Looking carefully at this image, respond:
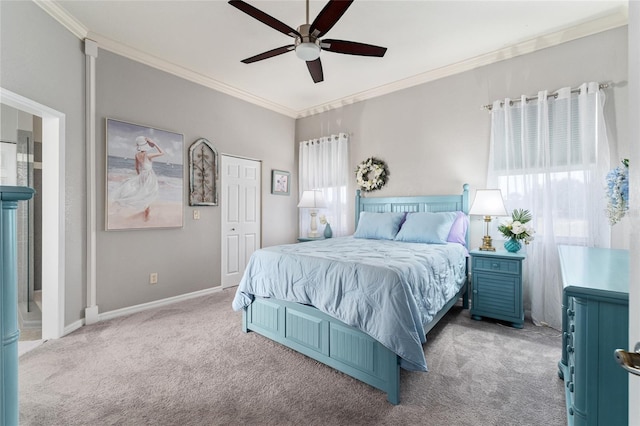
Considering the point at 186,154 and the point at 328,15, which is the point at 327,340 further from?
the point at 186,154

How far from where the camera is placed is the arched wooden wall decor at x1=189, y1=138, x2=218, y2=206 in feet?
13.0

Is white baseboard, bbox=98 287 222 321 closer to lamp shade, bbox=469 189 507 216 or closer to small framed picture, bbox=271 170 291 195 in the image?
small framed picture, bbox=271 170 291 195

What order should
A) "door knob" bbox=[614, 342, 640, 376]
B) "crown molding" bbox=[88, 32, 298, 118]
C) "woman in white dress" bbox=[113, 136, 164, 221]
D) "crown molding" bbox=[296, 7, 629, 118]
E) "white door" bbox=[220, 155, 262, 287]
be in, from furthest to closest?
"white door" bbox=[220, 155, 262, 287], "woman in white dress" bbox=[113, 136, 164, 221], "crown molding" bbox=[88, 32, 298, 118], "crown molding" bbox=[296, 7, 629, 118], "door knob" bbox=[614, 342, 640, 376]

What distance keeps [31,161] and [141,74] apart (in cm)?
168

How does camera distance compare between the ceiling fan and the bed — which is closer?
the bed

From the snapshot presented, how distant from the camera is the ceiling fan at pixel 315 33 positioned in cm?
202

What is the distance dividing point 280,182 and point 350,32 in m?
2.84

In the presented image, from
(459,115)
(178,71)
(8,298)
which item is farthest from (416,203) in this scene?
(8,298)

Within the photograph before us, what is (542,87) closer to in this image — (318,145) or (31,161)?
(318,145)

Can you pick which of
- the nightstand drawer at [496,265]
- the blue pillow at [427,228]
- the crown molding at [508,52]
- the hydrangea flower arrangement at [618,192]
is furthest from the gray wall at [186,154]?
the hydrangea flower arrangement at [618,192]

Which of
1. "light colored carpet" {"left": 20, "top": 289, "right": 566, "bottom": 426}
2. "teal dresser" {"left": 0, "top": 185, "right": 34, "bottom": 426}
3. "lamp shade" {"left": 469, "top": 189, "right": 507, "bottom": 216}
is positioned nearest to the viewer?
"teal dresser" {"left": 0, "top": 185, "right": 34, "bottom": 426}

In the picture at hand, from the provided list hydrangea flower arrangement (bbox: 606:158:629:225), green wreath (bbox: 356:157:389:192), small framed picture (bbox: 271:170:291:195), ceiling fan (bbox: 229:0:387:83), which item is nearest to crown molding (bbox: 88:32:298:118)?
small framed picture (bbox: 271:170:291:195)

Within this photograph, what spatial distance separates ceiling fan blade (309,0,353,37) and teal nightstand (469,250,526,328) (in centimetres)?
265

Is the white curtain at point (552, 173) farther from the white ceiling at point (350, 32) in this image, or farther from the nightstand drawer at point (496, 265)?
the white ceiling at point (350, 32)
